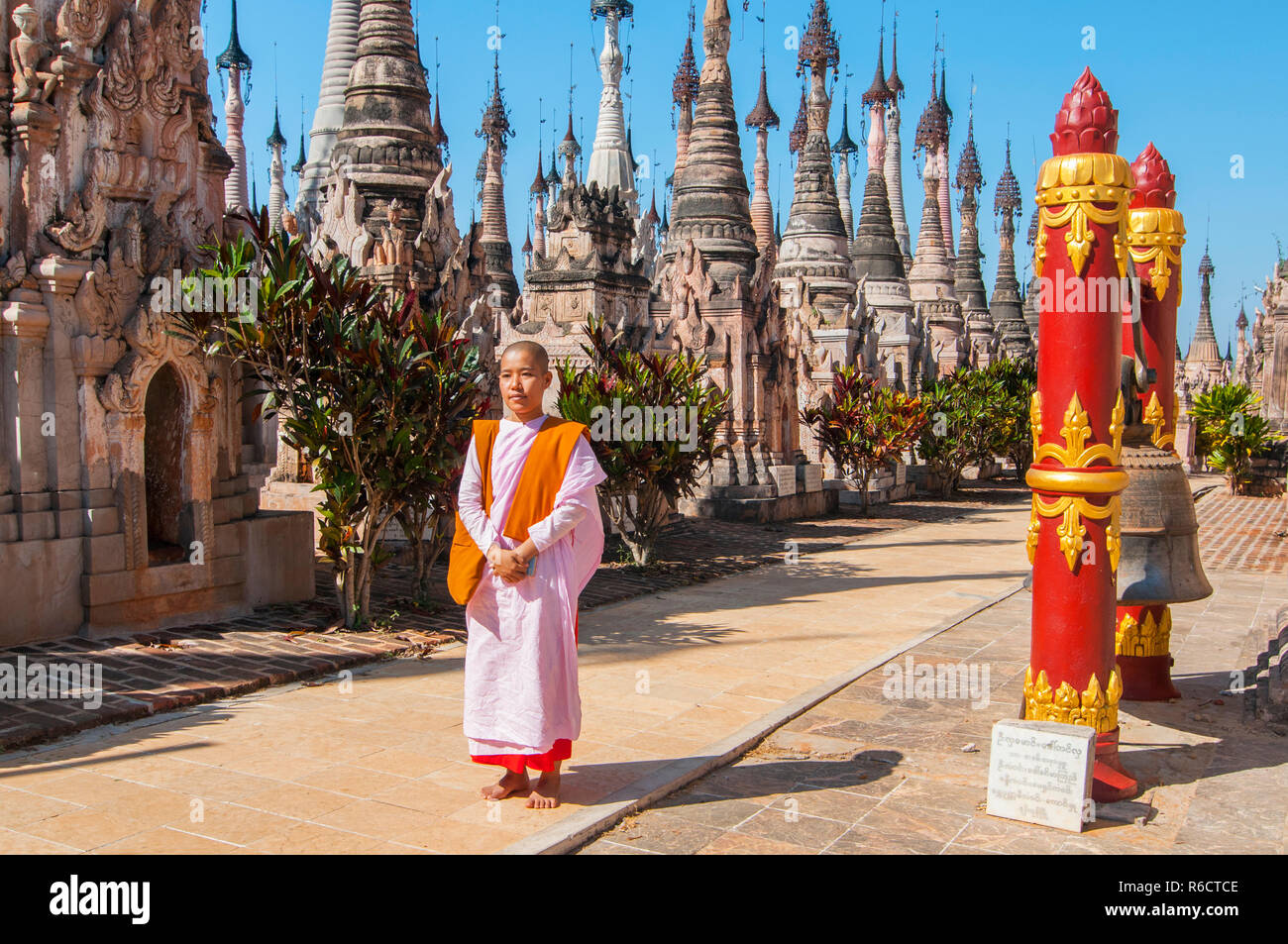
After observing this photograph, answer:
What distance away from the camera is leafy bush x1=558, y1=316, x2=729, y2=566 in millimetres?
12328

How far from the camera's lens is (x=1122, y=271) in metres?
5.38

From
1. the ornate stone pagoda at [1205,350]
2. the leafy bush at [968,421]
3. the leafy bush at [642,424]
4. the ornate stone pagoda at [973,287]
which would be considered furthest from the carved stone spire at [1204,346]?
the leafy bush at [642,424]

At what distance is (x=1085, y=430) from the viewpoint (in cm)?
536

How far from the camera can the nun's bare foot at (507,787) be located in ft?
16.9

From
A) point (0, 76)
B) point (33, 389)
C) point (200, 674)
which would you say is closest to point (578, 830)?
point (200, 674)

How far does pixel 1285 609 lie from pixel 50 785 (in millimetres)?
7978

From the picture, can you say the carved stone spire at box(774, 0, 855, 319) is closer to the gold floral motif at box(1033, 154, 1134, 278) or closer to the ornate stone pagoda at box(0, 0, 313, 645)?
the ornate stone pagoda at box(0, 0, 313, 645)

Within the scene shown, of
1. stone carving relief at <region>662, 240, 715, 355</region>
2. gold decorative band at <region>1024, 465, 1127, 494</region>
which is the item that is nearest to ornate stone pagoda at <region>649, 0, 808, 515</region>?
stone carving relief at <region>662, 240, 715, 355</region>

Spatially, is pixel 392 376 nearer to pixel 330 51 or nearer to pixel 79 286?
pixel 79 286

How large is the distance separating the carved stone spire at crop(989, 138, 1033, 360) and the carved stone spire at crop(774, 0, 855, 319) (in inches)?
556

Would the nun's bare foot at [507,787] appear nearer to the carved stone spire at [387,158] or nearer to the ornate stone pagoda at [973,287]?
the carved stone spire at [387,158]

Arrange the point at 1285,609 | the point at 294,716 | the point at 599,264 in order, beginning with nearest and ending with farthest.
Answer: the point at 294,716 < the point at 1285,609 < the point at 599,264

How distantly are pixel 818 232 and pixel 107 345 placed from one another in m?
22.9

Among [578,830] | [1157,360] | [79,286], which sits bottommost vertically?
[578,830]
